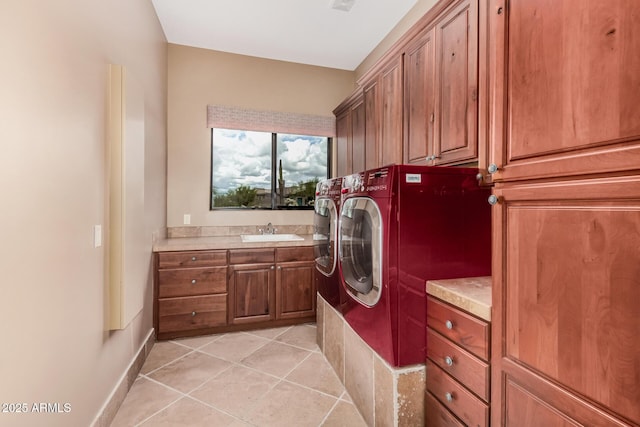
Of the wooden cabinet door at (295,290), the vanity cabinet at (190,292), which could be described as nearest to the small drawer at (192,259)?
the vanity cabinet at (190,292)

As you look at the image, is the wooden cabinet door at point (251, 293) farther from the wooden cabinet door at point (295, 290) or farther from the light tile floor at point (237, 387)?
the light tile floor at point (237, 387)

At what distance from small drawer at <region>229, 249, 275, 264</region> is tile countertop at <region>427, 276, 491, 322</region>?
187 centimetres

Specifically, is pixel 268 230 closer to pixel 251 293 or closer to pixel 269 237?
pixel 269 237

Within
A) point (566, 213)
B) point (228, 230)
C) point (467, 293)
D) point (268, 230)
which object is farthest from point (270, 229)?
point (566, 213)

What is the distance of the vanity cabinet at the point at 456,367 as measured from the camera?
117 cm

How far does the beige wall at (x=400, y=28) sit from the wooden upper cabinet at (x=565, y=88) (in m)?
1.78

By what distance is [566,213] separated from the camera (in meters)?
0.86

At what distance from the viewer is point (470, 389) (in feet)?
4.00

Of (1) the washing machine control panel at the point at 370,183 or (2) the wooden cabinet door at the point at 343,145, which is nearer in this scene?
(1) the washing machine control panel at the point at 370,183

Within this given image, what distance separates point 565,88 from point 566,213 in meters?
0.36

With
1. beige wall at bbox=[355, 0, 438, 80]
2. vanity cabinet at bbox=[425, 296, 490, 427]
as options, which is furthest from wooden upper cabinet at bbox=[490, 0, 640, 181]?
beige wall at bbox=[355, 0, 438, 80]

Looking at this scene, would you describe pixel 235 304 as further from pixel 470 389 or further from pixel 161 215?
pixel 470 389

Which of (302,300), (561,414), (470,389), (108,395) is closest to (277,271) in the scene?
(302,300)

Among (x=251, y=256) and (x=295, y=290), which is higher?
(x=251, y=256)
